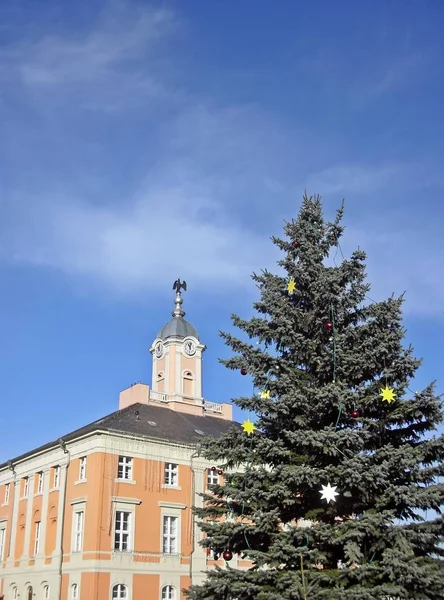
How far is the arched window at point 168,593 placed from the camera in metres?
37.7

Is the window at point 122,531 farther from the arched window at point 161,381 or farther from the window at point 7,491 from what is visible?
the arched window at point 161,381

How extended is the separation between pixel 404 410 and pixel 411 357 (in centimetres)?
126

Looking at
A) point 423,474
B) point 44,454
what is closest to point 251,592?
point 423,474

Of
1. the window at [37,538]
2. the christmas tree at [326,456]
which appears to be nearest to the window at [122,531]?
the window at [37,538]

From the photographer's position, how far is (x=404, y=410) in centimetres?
1522

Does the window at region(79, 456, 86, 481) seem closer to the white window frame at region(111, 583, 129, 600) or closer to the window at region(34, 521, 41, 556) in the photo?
the window at region(34, 521, 41, 556)

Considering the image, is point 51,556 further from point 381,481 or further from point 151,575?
point 381,481

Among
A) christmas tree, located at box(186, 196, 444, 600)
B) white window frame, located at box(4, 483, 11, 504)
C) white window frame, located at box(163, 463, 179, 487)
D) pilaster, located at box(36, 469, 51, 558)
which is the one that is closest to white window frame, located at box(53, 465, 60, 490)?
pilaster, located at box(36, 469, 51, 558)

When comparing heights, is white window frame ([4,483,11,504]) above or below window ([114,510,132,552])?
above

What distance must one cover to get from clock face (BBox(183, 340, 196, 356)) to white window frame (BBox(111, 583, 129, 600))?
18.5 metres

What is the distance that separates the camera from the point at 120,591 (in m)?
36.1

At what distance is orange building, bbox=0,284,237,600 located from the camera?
36.6 meters

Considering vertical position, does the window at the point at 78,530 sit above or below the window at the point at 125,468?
below

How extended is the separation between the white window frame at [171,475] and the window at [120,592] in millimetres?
6252
